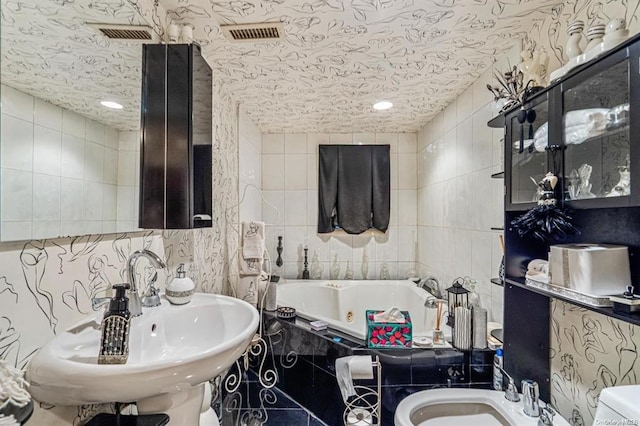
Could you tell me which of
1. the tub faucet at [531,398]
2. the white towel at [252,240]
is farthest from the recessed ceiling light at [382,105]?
the tub faucet at [531,398]

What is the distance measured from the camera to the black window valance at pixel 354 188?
11.1ft

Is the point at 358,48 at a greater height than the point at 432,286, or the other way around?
the point at 358,48

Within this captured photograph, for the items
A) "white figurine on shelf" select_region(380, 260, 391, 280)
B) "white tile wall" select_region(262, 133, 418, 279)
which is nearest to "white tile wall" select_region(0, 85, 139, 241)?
"white tile wall" select_region(262, 133, 418, 279)

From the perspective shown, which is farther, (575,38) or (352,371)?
(352,371)

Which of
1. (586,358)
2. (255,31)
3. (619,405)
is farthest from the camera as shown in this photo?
(255,31)

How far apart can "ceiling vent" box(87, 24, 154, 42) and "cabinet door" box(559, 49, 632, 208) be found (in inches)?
59.8

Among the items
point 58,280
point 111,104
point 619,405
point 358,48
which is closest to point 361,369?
point 619,405

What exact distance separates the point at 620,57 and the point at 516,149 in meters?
0.49

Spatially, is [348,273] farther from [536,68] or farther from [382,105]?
[536,68]

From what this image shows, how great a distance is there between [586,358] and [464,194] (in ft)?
4.26

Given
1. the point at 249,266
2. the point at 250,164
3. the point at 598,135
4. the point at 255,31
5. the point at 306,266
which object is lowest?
the point at 306,266

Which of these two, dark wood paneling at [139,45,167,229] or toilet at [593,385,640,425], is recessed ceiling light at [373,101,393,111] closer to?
dark wood paneling at [139,45,167,229]

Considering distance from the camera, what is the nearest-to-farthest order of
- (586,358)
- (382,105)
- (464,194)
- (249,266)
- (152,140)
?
1. (586,358)
2. (152,140)
3. (464,194)
4. (249,266)
5. (382,105)

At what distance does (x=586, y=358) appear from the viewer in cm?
118
